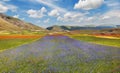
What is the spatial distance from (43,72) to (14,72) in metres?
3.99

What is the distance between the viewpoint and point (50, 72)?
2527 cm

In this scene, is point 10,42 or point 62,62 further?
point 10,42

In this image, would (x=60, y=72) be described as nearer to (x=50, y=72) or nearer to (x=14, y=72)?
(x=50, y=72)

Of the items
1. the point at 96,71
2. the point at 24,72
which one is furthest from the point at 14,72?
the point at 96,71

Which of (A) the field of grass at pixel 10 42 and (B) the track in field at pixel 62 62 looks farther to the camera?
(A) the field of grass at pixel 10 42

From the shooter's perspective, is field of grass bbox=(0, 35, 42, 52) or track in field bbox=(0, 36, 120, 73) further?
field of grass bbox=(0, 35, 42, 52)

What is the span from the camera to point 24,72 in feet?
84.4

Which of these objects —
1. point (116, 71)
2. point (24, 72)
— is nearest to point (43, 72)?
point (24, 72)

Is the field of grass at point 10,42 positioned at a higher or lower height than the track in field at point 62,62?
higher

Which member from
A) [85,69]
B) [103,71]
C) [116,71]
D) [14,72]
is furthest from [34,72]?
[116,71]

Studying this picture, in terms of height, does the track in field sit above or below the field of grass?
below

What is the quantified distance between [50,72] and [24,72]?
3494 millimetres

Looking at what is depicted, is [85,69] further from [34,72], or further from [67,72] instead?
[34,72]

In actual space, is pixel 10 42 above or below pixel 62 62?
above
